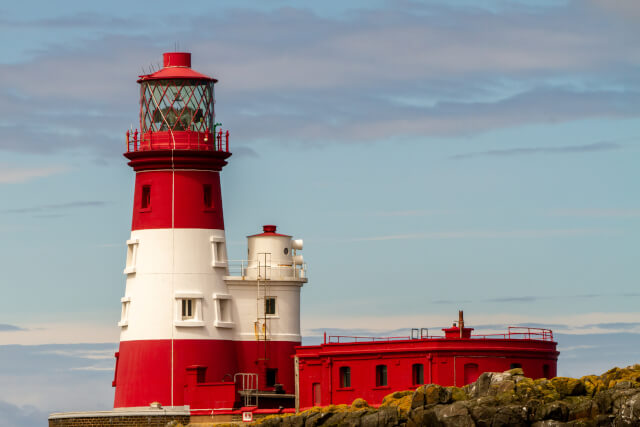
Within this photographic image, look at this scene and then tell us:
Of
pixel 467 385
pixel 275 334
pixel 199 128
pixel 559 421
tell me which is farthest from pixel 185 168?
pixel 559 421

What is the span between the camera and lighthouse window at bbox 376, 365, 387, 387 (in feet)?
209

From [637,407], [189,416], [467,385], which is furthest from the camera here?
[189,416]

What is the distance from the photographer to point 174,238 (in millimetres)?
67750

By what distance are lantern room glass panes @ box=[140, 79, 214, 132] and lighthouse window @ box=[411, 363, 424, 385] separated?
12.8m

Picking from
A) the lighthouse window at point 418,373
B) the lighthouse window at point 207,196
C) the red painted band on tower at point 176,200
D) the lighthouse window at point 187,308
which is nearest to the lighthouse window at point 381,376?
the lighthouse window at point 418,373

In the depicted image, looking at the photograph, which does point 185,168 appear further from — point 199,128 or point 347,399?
point 347,399

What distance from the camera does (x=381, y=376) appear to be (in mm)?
63938

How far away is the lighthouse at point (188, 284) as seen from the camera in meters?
67.2

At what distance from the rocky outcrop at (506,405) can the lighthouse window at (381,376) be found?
2122mm

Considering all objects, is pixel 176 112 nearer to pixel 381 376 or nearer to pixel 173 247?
pixel 173 247

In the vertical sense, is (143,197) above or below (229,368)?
above

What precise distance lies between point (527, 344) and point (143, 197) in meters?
15.6

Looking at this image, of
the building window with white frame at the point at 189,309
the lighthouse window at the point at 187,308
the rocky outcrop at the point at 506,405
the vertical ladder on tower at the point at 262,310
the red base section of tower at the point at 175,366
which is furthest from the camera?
A: the vertical ladder on tower at the point at 262,310

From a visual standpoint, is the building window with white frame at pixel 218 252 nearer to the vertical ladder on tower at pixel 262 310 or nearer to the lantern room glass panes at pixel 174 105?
the vertical ladder on tower at pixel 262 310
